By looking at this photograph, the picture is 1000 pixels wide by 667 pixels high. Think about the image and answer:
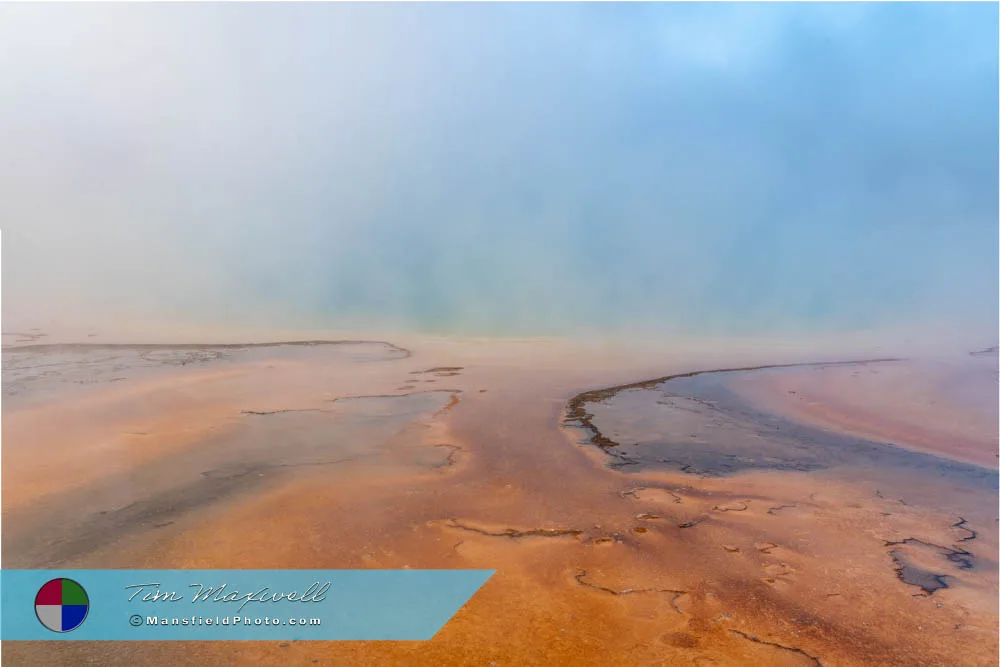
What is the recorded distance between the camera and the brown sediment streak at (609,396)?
514 cm

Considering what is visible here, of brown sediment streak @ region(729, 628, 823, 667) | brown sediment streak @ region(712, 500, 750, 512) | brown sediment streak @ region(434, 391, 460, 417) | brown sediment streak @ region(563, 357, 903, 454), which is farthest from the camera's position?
brown sediment streak @ region(434, 391, 460, 417)

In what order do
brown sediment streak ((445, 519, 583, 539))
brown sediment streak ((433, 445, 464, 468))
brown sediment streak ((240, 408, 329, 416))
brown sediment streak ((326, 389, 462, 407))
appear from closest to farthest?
brown sediment streak ((445, 519, 583, 539))
brown sediment streak ((433, 445, 464, 468))
brown sediment streak ((240, 408, 329, 416))
brown sediment streak ((326, 389, 462, 407))

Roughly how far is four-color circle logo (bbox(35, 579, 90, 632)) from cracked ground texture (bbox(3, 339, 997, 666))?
15 centimetres

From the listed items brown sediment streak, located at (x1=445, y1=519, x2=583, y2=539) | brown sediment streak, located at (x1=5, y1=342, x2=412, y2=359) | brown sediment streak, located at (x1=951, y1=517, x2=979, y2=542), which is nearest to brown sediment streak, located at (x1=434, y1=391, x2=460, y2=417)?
brown sediment streak, located at (x1=445, y1=519, x2=583, y2=539)

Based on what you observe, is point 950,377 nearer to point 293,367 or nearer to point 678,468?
point 678,468

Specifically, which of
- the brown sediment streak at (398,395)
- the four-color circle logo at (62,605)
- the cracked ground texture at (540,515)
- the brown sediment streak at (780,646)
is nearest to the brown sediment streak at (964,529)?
the cracked ground texture at (540,515)

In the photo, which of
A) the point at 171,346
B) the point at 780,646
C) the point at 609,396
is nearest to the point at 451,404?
the point at 609,396

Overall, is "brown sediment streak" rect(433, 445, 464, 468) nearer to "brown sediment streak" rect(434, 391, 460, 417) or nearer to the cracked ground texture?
the cracked ground texture

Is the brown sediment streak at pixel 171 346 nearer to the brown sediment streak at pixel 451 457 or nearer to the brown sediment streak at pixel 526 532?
the brown sediment streak at pixel 451 457

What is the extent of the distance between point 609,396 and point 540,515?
3998 mm

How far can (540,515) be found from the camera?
353 cm

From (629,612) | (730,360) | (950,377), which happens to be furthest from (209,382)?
(950,377)

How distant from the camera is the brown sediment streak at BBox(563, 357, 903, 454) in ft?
16.9

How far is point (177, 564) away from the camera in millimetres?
2832
